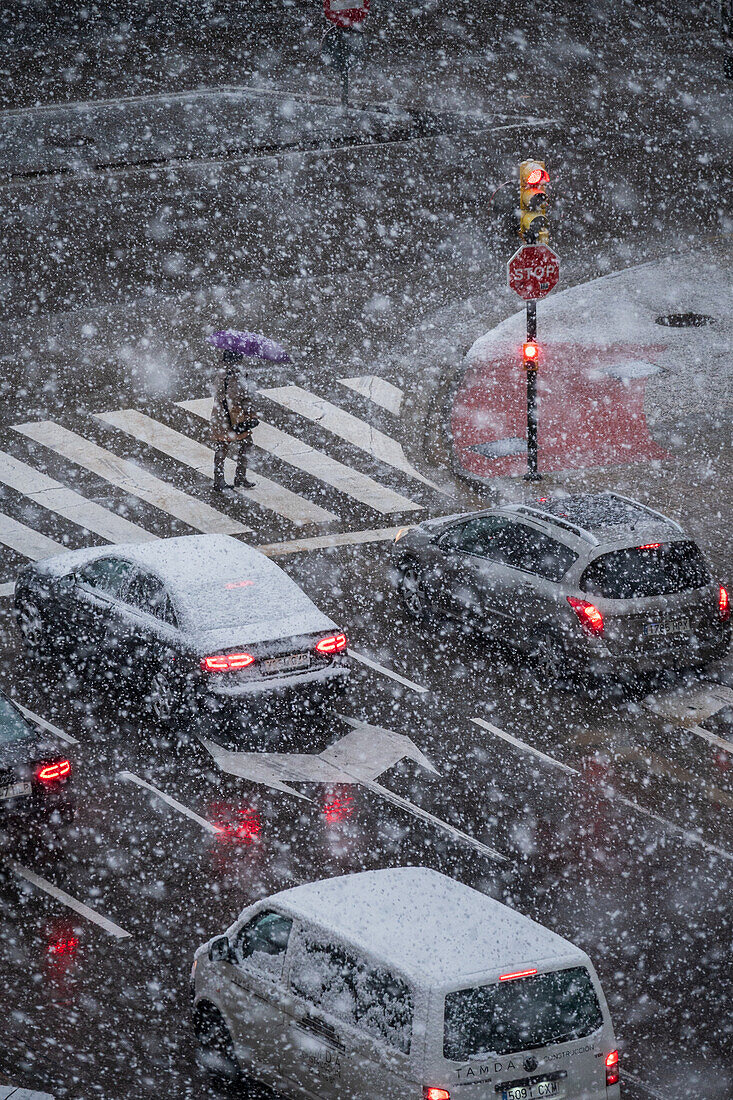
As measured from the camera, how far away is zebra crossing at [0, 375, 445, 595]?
20047 millimetres

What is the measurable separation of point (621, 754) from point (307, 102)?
23.9 metres

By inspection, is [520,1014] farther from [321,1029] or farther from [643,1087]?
[643,1087]

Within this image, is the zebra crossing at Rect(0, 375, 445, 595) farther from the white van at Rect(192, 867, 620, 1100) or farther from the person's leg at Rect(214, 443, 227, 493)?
the white van at Rect(192, 867, 620, 1100)

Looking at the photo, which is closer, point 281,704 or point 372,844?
point 372,844

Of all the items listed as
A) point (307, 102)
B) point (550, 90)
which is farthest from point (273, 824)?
point (550, 90)

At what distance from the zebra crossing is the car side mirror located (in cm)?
888

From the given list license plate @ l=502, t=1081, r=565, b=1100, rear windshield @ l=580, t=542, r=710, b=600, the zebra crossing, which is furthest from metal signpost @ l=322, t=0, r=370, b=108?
license plate @ l=502, t=1081, r=565, b=1100

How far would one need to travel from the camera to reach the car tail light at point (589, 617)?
15.3 m

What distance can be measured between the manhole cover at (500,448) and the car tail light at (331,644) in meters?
8.07

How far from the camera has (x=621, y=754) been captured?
1452cm

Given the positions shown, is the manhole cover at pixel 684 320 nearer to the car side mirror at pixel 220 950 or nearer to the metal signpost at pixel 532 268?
the metal signpost at pixel 532 268

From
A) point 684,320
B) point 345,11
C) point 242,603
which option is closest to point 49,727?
Answer: point 242,603

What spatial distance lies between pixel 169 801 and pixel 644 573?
16.4 feet

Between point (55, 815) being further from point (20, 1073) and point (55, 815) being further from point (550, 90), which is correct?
point (550, 90)
